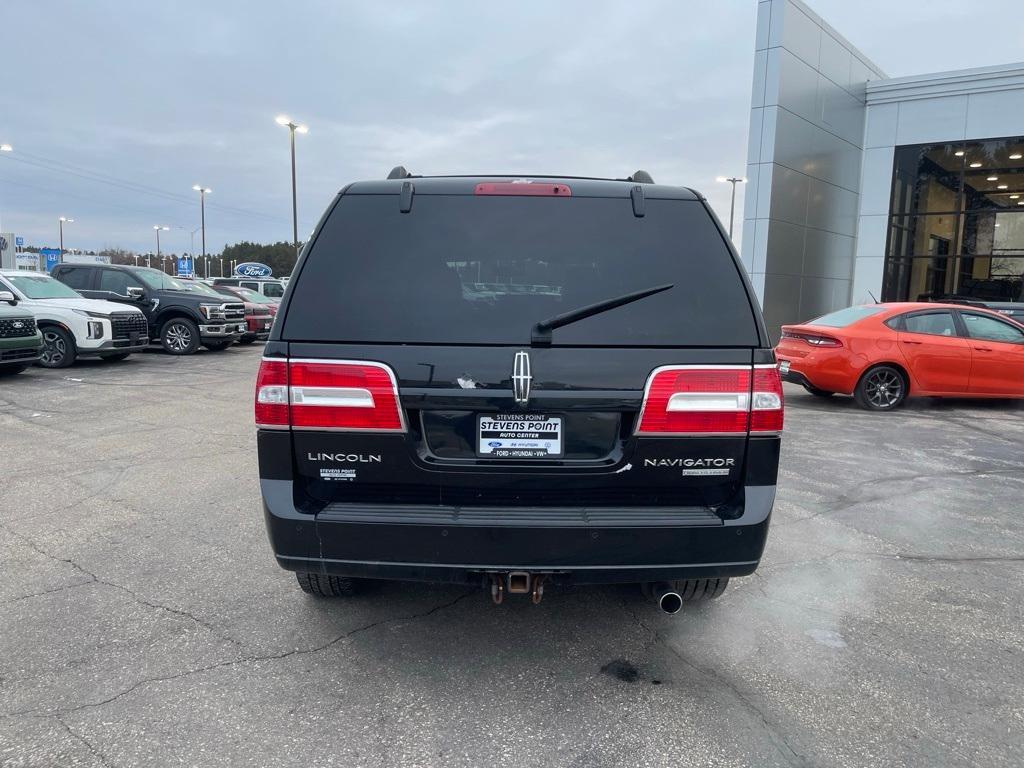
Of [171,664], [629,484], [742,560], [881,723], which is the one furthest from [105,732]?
[881,723]

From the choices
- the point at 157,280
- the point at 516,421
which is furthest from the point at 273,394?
the point at 157,280

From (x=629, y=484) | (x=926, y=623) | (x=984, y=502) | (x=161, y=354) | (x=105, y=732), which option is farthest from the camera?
(x=161, y=354)

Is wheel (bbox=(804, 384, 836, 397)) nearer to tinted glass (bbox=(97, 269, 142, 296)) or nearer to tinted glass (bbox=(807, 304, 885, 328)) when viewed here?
tinted glass (bbox=(807, 304, 885, 328))

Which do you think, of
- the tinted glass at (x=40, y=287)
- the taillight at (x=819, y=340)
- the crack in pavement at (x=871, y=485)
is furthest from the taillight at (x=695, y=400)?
the tinted glass at (x=40, y=287)

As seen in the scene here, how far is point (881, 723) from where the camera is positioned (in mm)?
2641

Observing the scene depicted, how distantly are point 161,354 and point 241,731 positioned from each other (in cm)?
1545

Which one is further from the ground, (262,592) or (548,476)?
(548,476)

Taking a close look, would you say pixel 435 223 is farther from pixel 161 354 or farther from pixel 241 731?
pixel 161 354

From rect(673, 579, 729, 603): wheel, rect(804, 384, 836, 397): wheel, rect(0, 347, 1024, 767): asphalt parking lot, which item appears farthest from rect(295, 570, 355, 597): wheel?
rect(804, 384, 836, 397): wheel

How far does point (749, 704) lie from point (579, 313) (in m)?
1.64

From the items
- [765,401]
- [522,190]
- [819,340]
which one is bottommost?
[819,340]

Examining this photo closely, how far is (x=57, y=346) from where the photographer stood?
12.8m

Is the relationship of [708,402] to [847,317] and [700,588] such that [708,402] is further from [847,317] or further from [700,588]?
A: [847,317]

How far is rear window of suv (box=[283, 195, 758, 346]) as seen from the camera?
267 centimetres
